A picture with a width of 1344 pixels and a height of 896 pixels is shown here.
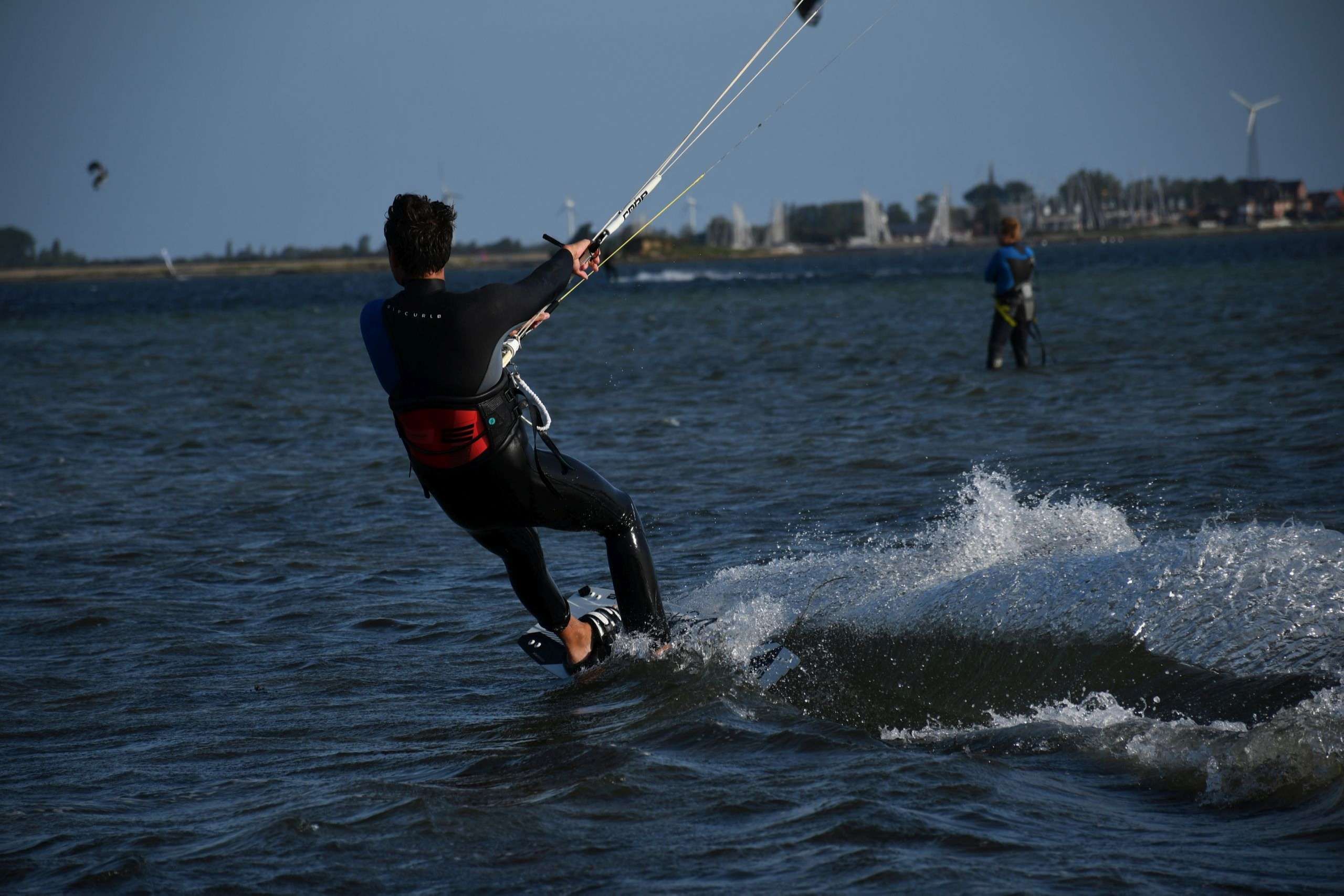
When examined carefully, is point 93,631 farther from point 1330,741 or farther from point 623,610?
point 1330,741

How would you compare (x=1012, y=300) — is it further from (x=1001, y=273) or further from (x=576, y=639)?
(x=576, y=639)

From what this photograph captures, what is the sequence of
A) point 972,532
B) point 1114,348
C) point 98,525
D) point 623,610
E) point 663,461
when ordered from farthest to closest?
1. point 1114,348
2. point 663,461
3. point 98,525
4. point 972,532
5. point 623,610

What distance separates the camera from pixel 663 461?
485 inches

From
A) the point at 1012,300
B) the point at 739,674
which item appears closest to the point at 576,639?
the point at 739,674

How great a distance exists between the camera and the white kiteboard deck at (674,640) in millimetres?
5766

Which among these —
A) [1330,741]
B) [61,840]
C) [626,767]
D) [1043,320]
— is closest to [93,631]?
[61,840]

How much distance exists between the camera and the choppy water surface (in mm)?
4027

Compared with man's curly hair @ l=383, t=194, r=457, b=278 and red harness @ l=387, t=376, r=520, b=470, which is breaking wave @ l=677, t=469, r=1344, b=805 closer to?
red harness @ l=387, t=376, r=520, b=470

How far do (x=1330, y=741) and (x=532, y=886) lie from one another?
2.51 meters

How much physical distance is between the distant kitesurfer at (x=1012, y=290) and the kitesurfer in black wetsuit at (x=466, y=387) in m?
12.6

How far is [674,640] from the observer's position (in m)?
6.07

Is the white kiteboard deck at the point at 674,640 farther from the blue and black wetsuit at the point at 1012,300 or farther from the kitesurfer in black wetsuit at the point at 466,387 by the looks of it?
the blue and black wetsuit at the point at 1012,300

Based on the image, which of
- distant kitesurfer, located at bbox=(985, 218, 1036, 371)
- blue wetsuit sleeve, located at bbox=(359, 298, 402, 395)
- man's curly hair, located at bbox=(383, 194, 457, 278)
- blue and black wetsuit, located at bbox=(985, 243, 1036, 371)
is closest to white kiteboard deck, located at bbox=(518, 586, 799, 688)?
blue wetsuit sleeve, located at bbox=(359, 298, 402, 395)

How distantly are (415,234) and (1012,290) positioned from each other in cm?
1363
